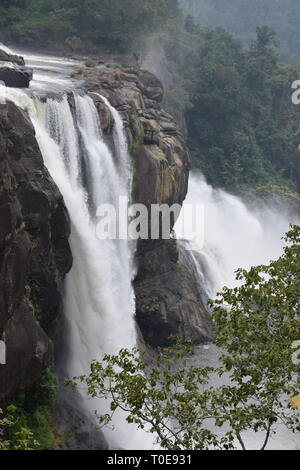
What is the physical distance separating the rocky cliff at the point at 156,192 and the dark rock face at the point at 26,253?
27.5ft

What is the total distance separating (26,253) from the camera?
16750mm

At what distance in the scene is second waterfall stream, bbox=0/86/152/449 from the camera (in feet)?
74.0

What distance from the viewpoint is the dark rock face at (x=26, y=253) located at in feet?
52.1

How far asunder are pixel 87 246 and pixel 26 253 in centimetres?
636

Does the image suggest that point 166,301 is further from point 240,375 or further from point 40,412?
point 240,375

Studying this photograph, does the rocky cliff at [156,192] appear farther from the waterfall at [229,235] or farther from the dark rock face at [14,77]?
the waterfall at [229,235]

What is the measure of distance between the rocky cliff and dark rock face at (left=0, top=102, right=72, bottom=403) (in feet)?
27.5

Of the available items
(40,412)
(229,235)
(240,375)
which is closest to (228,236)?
(229,235)

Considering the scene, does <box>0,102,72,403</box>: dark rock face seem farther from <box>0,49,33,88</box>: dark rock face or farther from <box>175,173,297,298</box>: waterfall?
<box>175,173,297,298</box>: waterfall

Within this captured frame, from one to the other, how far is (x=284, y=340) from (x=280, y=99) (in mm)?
55672

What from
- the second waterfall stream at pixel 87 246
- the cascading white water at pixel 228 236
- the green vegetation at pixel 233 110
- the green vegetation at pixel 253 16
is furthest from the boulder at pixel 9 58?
the green vegetation at pixel 253 16

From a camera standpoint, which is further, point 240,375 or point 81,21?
point 81,21
